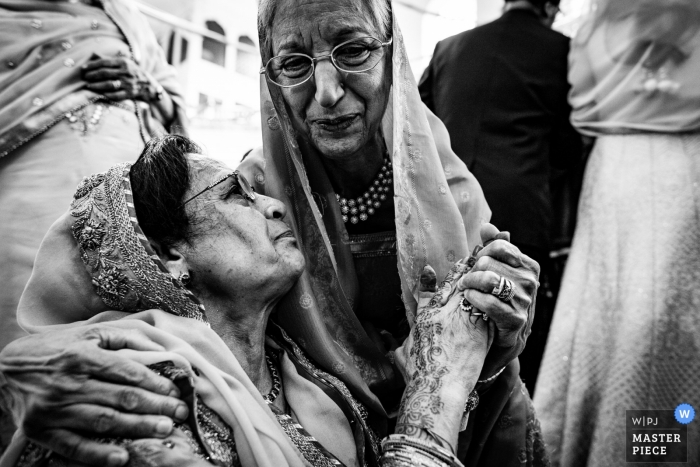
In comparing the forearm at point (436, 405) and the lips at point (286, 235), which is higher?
the lips at point (286, 235)

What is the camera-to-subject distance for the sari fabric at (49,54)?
2587 mm

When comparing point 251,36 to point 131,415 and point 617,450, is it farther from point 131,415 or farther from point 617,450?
point 131,415

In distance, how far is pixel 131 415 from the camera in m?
1.40

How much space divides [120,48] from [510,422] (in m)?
2.17

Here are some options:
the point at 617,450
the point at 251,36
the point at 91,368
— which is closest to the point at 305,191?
the point at 91,368

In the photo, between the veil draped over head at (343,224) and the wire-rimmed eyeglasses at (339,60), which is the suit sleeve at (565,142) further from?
the wire-rimmed eyeglasses at (339,60)

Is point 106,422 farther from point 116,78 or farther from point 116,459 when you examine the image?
point 116,78

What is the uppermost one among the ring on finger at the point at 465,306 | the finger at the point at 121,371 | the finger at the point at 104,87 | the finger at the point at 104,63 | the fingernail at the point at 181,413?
the finger at the point at 104,63

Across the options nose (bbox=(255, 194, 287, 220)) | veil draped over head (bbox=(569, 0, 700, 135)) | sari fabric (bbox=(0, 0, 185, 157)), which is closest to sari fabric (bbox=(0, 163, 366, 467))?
nose (bbox=(255, 194, 287, 220))

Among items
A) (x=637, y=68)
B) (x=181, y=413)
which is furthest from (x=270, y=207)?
(x=637, y=68)

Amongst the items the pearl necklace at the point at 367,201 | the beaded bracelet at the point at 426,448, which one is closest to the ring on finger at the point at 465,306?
the beaded bracelet at the point at 426,448

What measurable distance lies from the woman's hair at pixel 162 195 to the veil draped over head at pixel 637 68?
6.52 ft

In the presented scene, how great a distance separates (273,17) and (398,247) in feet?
2.64

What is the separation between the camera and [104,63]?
2797 mm
